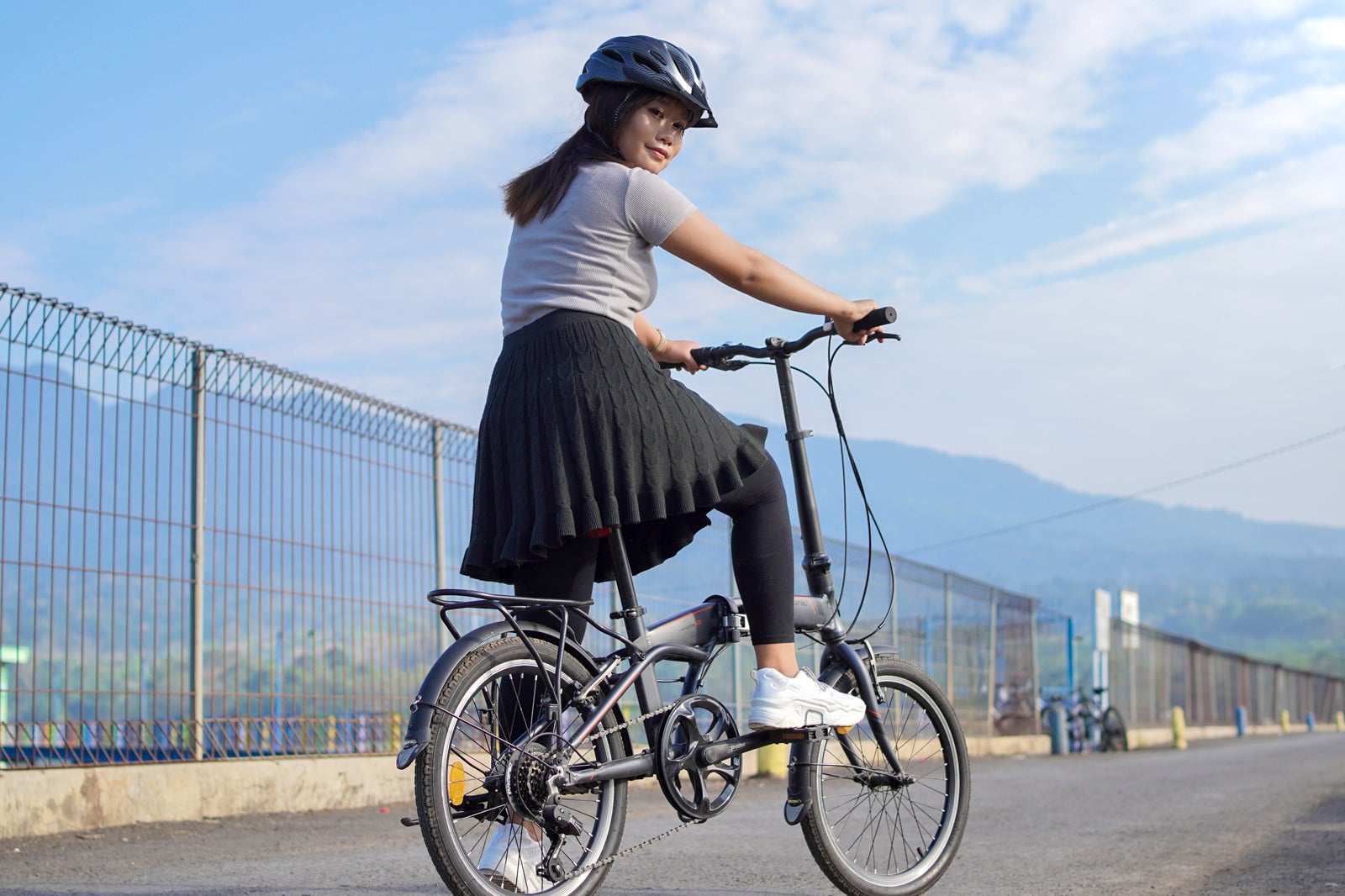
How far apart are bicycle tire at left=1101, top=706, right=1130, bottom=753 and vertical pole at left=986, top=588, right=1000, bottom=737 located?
16.2 feet

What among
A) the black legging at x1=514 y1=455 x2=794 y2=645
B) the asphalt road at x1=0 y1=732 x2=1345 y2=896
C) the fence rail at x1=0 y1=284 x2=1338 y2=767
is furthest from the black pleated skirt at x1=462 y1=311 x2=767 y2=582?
the fence rail at x1=0 y1=284 x2=1338 y2=767

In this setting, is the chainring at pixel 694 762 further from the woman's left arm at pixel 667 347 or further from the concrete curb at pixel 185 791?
the concrete curb at pixel 185 791

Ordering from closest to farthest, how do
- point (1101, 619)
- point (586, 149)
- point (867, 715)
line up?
point (586, 149) → point (867, 715) → point (1101, 619)

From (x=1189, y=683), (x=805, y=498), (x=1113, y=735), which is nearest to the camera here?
(x=805, y=498)

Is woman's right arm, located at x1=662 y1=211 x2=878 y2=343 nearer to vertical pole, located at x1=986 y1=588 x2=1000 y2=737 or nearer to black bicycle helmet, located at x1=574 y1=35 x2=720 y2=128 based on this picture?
black bicycle helmet, located at x1=574 y1=35 x2=720 y2=128

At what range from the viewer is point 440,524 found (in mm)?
9164

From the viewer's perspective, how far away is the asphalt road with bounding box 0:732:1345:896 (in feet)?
13.3

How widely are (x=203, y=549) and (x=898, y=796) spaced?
181 inches

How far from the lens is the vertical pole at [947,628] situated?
646 inches

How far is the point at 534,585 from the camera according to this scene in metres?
3.06

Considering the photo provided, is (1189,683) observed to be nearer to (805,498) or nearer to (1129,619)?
(1129,619)

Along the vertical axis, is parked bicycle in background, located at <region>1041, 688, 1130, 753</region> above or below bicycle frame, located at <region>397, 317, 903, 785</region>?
below

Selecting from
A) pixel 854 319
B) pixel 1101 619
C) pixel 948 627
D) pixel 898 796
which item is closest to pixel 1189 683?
pixel 1101 619

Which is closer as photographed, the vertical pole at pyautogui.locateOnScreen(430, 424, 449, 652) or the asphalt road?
the asphalt road
